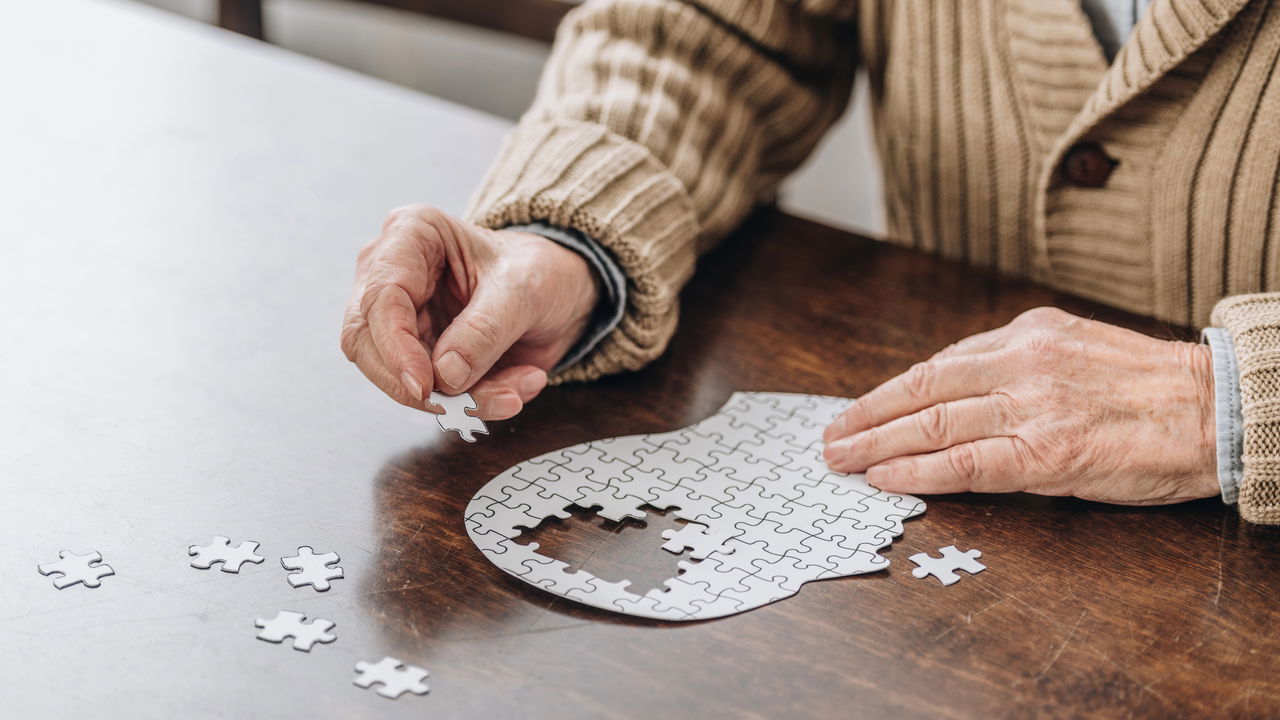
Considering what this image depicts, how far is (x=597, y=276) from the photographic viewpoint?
1312mm

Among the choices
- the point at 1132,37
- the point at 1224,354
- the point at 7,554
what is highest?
the point at 1132,37

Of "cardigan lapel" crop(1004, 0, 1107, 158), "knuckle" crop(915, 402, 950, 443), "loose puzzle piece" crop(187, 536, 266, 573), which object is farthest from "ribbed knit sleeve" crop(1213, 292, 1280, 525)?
"loose puzzle piece" crop(187, 536, 266, 573)

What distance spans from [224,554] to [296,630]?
0.12 meters

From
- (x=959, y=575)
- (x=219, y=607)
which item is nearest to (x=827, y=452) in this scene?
(x=959, y=575)

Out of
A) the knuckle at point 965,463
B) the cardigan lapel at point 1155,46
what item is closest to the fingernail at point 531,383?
the knuckle at point 965,463

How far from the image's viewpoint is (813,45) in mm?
1717

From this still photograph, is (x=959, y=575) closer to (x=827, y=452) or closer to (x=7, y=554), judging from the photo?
(x=827, y=452)

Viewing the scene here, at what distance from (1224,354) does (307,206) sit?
121cm

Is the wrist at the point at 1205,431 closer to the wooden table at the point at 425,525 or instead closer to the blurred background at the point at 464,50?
the wooden table at the point at 425,525

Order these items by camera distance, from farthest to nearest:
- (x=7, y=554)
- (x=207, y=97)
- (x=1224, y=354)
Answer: (x=207, y=97)
(x=1224, y=354)
(x=7, y=554)

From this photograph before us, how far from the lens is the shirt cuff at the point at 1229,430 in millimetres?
1027

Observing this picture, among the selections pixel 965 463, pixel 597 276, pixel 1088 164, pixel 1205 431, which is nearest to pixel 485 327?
pixel 597 276

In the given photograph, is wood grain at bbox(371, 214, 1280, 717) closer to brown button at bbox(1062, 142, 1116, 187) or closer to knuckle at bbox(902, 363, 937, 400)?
knuckle at bbox(902, 363, 937, 400)

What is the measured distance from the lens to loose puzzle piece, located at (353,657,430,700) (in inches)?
32.5
